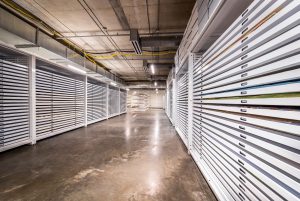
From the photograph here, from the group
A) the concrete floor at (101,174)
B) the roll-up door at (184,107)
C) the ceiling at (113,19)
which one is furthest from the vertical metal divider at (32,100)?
the roll-up door at (184,107)

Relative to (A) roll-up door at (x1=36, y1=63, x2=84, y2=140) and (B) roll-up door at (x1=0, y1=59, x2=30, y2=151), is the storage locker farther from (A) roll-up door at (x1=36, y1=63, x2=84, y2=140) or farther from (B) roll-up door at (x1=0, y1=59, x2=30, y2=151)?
(A) roll-up door at (x1=36, y1=63, x2=84, y2=140)

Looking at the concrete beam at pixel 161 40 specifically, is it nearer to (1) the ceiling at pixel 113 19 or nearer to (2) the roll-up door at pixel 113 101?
(1) the ceiling at pixel 113 19

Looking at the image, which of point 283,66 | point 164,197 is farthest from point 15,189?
point 283,66

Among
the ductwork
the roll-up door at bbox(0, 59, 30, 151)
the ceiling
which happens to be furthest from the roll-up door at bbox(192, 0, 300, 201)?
the roll-up door at bbox(0, 59, 30, 151)

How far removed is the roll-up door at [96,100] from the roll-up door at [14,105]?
3.41m

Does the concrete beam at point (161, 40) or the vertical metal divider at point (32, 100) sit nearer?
the vertical metal divider at point (32, 100)

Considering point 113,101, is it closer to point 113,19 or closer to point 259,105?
point 113,19

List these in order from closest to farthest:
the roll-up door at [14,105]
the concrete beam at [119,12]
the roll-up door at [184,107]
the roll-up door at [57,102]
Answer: the concrete beam at [119,12] < the roll-up door at [14,105] < the roll-up door at [184,107] < the roll-up door at [57,102]

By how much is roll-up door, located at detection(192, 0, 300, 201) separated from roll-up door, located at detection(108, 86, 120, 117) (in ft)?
31.1

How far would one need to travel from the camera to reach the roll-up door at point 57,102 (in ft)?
15.0

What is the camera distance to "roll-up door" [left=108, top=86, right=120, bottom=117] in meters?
10.6

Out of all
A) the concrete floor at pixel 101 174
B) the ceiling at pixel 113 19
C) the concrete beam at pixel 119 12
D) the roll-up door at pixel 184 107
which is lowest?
the concrete floor at pixel 101 174

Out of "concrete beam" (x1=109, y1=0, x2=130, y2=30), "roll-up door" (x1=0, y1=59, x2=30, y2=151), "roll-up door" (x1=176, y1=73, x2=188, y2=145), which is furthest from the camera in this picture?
"roll-up door" (x1=176, y1=73, x2=188, y2=145)

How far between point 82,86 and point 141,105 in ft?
42.2
